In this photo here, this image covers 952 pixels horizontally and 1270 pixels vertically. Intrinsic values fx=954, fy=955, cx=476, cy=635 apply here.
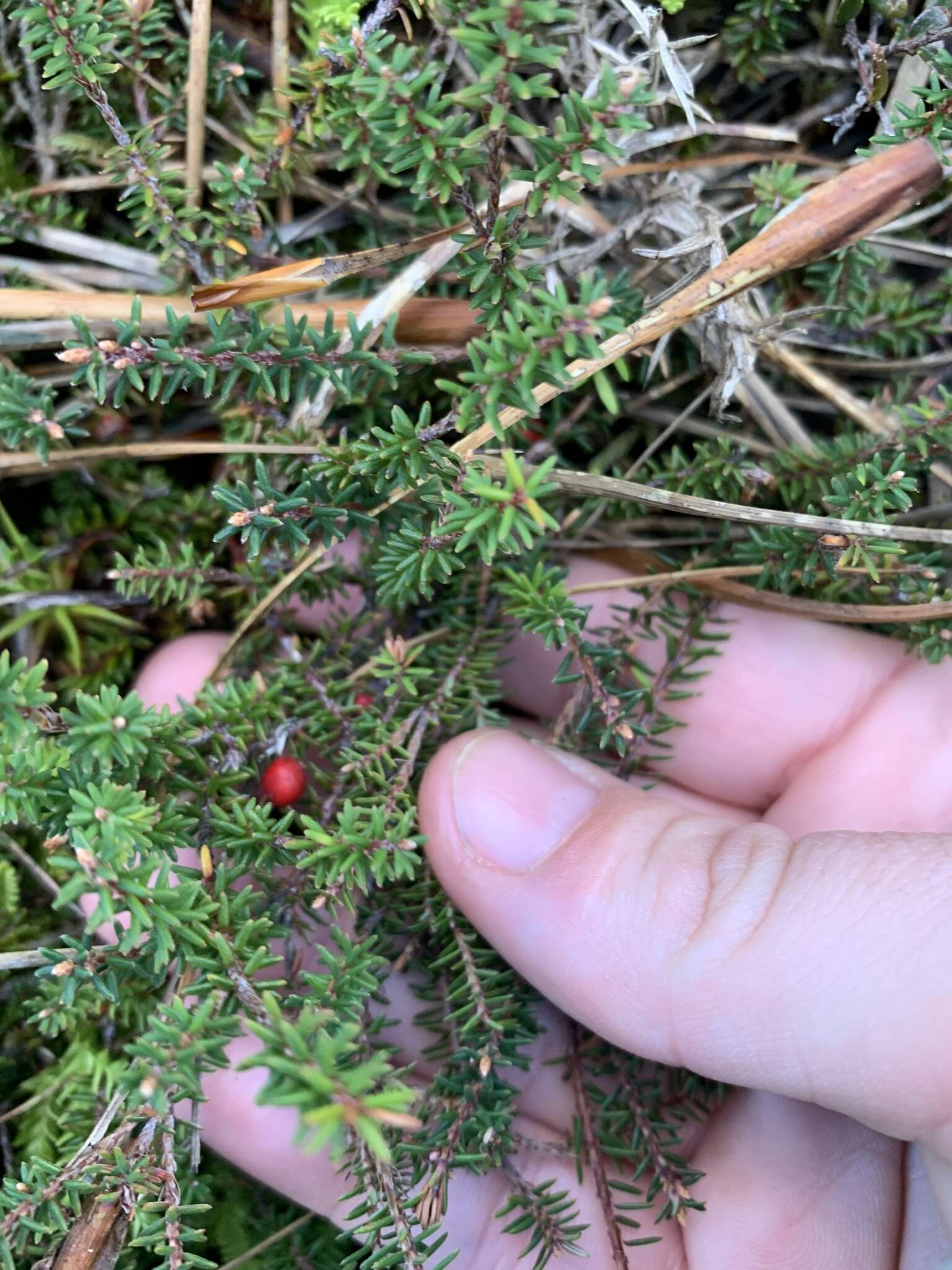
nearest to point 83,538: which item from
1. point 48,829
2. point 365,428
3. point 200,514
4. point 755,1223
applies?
point 200,514

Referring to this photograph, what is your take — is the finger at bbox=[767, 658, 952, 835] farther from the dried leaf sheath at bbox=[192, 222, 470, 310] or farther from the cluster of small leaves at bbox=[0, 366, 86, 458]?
the cluster of small leaves at bbox=[0, 366, 86, 458]

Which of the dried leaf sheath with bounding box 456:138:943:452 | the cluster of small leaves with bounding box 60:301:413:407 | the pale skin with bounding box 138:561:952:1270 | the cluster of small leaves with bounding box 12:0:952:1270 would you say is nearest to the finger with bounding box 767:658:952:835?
the pale skin with bounding box 138:561:952:1270

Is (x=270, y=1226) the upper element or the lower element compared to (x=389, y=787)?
lower

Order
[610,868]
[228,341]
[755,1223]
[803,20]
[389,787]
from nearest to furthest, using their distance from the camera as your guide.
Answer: [228,341]
[389,787]
[610,868]
[755,1223]
[803,20]

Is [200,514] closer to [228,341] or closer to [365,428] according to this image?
[365,428]

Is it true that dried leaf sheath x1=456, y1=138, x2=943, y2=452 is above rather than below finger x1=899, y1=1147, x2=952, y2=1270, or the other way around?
above

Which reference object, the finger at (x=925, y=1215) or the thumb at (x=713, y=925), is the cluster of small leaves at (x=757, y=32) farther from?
the finger at (x=925, y=1215)

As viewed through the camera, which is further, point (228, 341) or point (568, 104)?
point (228, 341)
